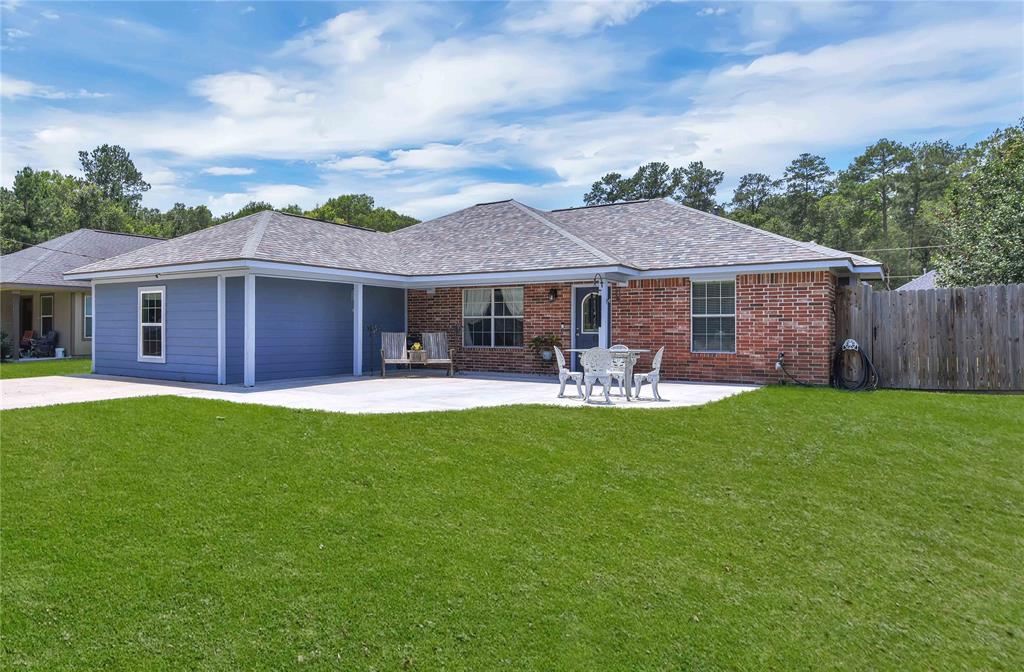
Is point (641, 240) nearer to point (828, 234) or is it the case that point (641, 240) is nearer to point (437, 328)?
point (437, 328)

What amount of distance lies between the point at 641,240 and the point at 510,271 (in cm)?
352

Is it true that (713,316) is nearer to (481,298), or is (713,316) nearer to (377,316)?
(481,298)

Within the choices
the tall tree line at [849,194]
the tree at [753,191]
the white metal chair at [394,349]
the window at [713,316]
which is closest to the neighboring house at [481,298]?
the window at [713,316]

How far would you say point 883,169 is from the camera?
2162 inches

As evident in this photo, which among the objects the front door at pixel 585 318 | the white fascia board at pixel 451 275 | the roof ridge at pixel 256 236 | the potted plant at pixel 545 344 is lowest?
the potted plant at pixel 545 344

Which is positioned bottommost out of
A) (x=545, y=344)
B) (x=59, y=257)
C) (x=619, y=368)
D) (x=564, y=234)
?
(x=619, y=368)

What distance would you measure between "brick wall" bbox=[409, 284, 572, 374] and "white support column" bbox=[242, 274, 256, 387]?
4728mm

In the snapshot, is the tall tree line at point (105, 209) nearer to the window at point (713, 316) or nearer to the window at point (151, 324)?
the window at point (151, 324)

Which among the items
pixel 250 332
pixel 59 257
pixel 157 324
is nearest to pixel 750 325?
pixel 250 332

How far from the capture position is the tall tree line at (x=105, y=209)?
37062mm

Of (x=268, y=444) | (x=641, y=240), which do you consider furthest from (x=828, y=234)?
(x=268, y=444)

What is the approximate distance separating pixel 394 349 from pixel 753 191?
1922 inches

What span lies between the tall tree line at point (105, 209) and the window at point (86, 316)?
1785cm

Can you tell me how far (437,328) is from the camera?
642 inches
